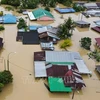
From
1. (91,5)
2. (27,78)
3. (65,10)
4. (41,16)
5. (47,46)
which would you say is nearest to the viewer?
(27,78)

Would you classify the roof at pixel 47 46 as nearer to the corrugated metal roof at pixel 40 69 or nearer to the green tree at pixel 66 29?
the green tree at pixel 66 29

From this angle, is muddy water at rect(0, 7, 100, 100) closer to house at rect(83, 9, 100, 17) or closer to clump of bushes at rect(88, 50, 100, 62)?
clump of bushes at rect(88, 50, 100, 62)

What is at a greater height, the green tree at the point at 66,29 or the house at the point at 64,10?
the house at the point at 64,10

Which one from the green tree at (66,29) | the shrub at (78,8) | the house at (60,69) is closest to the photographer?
the house at (60,69)

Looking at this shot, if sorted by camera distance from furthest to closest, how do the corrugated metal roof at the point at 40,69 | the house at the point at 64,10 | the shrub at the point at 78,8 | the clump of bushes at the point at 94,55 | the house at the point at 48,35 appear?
the shrub at the point at 78,8
the house at the point at 64,10
the house at the point at 48,35
the clump of bushes at the point at 94,55
the corrugated metal roof at the point at 40,69

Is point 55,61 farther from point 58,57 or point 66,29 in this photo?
point 66,29

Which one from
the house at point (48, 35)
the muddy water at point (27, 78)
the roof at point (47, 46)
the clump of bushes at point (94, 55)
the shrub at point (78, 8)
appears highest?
the shrub at point (78, 8)

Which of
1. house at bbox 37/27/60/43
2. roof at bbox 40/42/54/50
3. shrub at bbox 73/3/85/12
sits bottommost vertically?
roof at bbox 40/42/54/50

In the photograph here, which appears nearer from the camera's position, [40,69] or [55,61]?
[40,69]

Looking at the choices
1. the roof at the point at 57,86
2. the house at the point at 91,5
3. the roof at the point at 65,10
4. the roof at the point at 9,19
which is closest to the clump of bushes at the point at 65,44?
the roof at the point at 57,86

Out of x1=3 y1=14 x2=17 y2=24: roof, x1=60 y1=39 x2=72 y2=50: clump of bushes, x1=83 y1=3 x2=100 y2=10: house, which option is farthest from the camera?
x1=83 y1=3 x2=100 y2=10: house

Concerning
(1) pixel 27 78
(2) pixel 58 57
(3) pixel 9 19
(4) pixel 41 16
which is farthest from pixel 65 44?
(3) pixel 9 19

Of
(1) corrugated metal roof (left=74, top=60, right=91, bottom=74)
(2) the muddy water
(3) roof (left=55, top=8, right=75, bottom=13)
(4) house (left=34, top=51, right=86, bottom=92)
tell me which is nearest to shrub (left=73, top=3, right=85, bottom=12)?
(3) roof (left=55, top=8, right=75, bottom=13)

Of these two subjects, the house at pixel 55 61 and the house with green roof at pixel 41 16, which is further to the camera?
the house with green roof at pixel 41 16
